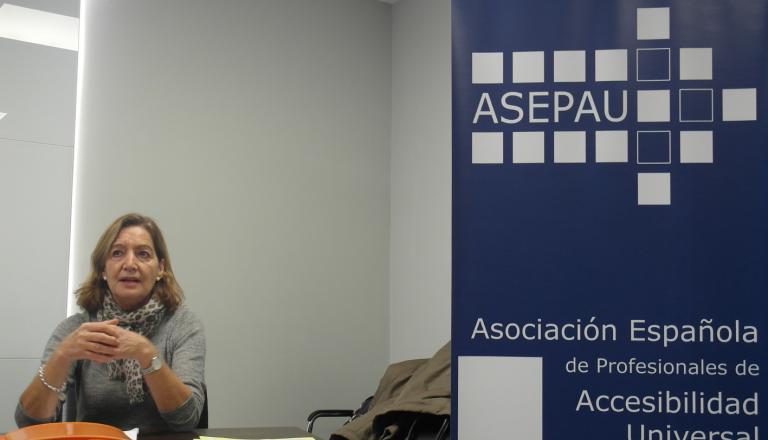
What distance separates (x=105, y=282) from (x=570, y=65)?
1.78 m

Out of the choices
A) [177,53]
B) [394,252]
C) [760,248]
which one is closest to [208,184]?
[177,53]

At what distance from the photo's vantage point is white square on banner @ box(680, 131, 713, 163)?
1568 millimetres

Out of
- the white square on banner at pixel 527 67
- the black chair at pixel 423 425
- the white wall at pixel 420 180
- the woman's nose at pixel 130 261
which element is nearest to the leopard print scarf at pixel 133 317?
the woman's nose at pixel 130 261

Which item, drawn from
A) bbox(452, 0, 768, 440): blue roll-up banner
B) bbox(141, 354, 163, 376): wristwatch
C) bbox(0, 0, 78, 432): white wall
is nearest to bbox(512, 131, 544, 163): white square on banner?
bbox(452, 0, 768, 440): blue roll-up banner

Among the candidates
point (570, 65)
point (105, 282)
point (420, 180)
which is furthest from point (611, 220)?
point (420, 180)

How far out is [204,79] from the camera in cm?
424

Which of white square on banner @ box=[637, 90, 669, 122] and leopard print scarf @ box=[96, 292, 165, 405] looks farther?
leopard print scarf @ box=[96, 292, 165, 405]

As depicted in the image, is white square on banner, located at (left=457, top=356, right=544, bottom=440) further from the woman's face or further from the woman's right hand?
the woman's face

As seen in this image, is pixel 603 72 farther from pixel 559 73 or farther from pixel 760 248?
pixel 760 248

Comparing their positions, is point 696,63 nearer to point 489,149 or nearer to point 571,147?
point 571,147

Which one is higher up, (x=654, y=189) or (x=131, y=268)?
(x=654, y=189)

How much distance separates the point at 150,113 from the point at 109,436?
2760 millimetres

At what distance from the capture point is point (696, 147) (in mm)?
1569

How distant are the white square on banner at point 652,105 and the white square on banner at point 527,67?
8.2 inches
